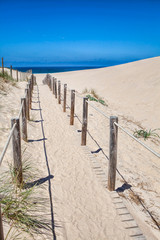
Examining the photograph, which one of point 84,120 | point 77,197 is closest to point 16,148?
point 77,197

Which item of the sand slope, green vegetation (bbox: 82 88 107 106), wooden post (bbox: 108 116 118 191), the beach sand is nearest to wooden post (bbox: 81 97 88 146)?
the beach sand

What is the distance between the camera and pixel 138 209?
340 cm

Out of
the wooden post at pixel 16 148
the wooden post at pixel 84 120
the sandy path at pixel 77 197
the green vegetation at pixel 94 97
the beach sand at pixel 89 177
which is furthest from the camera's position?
the green vegetation at pixel 94 97

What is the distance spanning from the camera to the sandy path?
9.19 feet

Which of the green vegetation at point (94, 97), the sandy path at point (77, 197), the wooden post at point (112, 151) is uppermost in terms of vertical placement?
the green vegetation at point (94, 97)

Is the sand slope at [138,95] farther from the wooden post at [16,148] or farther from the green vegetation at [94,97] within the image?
the wooden post at [16,148]

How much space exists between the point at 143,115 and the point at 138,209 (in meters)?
8.74

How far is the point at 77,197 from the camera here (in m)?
3.49

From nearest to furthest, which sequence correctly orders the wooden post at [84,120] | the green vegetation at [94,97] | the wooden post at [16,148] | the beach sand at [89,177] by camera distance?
the beach sand at [89,177] → the wooden post at [16,148] → the wooden post at [84,120] → the green vegetation at [94,97]

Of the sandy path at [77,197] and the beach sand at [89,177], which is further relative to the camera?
the beach sand at [89,177]

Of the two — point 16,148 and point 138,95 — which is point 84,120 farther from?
point 138,95

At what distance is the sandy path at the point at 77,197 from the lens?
110 inches

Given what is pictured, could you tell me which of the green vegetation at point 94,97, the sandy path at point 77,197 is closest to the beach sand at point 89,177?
the sandy path at point 77,197

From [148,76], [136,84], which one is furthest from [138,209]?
[148,76]
